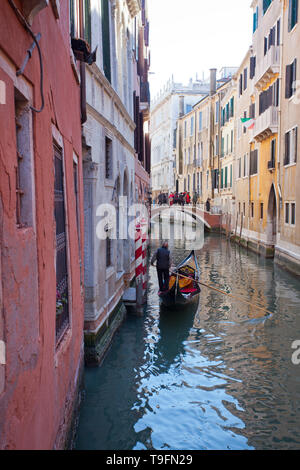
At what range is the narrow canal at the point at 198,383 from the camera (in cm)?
459

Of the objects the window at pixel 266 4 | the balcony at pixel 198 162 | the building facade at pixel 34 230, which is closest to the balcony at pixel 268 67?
the window at pixel 266 4

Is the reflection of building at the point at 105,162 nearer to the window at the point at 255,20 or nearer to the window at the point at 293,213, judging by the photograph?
the window at the point at 293,213

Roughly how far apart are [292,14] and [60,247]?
13.6 meters

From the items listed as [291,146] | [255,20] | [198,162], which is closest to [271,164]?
[291,146]

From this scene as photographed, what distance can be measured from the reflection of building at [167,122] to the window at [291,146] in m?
31.2

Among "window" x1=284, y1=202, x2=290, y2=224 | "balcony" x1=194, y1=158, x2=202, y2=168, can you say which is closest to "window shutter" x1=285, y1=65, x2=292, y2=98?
"window" x1=284, y1=202, x2=290, y2=224

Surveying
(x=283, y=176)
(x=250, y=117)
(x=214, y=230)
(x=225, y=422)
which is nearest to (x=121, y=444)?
(x=225, y=422)

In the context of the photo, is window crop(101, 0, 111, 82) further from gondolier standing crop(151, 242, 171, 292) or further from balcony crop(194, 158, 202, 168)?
balcony crop(194, 158, 202, 168)

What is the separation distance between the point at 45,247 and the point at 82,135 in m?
2.93

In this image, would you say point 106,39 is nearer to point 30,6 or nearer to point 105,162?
point 105,162

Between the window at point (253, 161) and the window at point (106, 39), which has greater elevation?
the window at point (106, 39)

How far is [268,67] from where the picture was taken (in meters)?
16.9

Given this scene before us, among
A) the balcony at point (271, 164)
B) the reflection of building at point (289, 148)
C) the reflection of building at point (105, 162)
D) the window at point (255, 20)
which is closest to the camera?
the reflection of building at point (105, 162)

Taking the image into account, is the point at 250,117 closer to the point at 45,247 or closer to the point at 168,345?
the point at 168,345
